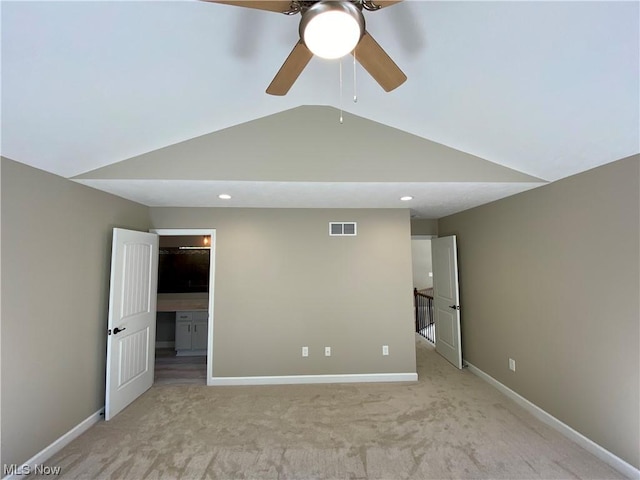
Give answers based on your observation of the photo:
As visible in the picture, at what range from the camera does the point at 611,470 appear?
213cm

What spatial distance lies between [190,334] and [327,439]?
11.0 ft

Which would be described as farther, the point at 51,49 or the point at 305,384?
the point at 305,384

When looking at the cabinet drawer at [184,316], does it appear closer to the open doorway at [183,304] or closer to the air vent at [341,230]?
the open doorway at [183,304]

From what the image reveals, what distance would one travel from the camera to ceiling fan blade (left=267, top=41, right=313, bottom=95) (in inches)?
46.6

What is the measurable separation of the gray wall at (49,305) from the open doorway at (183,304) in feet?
5.37

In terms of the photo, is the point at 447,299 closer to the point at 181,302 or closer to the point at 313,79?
the point at 313,79

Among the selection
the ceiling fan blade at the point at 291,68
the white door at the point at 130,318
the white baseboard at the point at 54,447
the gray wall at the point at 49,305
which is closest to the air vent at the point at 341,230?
the white door at the point at 130,318

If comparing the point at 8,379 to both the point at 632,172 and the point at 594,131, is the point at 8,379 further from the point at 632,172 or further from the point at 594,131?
the point at 632,172

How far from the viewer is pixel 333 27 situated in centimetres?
96

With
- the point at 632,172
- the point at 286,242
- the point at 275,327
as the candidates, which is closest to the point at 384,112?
the point at 632,172

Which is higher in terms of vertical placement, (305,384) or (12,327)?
(12,327)

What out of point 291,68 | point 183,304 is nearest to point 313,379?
point 183,304

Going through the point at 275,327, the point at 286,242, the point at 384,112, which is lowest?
the point at 275,327

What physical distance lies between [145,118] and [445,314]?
4.69m
